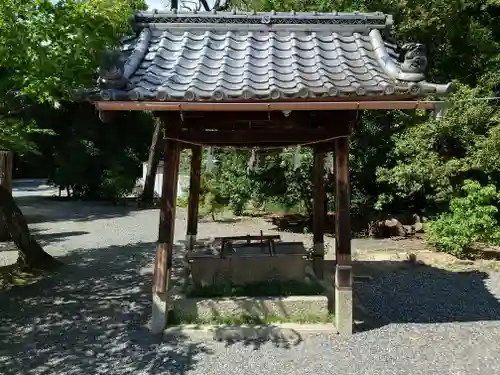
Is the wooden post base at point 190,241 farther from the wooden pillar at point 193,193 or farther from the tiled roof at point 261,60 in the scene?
the tiled roof at point 261,60

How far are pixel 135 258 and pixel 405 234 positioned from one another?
662 centimetres

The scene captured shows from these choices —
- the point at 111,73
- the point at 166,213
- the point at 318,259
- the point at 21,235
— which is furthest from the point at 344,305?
the point at 21,235

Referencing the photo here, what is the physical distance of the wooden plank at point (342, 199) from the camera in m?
5.12

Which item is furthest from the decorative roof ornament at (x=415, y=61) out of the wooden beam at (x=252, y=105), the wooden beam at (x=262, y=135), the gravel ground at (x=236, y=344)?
the gravel ground at (x=236, y=344)

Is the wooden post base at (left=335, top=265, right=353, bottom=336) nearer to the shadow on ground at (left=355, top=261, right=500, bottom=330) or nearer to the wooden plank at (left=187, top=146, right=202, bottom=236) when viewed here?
the shadow on ground at (left=355, top=261, right=500, bottom=330)

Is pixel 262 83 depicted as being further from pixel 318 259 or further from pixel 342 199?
pixel 318 259

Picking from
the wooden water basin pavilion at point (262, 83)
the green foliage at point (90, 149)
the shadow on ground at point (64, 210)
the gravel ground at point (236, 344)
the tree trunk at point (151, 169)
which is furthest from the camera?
the green foliage at point (90, 149)

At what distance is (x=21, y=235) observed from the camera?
7836 mm

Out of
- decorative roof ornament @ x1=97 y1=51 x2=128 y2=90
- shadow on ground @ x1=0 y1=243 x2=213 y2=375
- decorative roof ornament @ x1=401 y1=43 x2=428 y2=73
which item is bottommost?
shadow on ground @ x1=0 y1=243 x2=213 y2=375

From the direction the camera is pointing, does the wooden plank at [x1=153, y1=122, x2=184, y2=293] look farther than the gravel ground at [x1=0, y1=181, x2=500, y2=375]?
Yes

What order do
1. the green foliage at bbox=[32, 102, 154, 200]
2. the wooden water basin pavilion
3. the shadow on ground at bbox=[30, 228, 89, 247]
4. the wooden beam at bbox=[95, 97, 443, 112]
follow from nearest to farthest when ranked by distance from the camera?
the wooden beam at bbox=[95, 97, 443, 112] < the wooden water basin pavilion < the shadow on ground at bbox=[30, 228, 89, 247] < the green foliage at bbox=[32, 102, 154, 200]

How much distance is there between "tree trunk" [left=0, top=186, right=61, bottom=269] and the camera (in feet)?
25.4

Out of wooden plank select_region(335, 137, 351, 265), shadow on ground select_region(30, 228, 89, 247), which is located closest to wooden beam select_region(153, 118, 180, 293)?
wooden plank select_region(335, 137, 351, 265)

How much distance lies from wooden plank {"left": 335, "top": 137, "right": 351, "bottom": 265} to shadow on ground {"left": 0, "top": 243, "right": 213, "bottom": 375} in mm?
1756
